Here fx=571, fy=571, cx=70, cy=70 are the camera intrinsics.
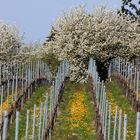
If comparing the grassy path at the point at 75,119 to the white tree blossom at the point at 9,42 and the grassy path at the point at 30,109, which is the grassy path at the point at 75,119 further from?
the white tree blossom at the point at 9,42

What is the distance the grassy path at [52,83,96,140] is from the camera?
32156 millimetres

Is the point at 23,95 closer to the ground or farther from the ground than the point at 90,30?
closer to the ground

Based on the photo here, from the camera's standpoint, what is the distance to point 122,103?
41750 millimetres

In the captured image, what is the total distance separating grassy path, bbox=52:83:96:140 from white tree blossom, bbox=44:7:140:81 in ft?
86.0

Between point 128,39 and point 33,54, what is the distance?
25687mm

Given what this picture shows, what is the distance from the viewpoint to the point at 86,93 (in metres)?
49.0

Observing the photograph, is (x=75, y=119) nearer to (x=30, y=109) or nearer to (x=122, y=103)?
(x=30, y=109)

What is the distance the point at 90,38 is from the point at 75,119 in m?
39.5

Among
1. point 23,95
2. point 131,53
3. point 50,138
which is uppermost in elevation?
point 131,53

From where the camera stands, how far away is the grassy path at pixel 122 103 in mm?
32922

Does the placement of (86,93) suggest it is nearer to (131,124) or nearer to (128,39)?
(131,124)

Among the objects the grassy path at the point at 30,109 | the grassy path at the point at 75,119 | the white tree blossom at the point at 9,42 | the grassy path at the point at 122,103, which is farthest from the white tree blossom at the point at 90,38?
the grassy path at the point at 75,119

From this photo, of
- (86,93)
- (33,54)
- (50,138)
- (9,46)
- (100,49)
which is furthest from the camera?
(33,54)

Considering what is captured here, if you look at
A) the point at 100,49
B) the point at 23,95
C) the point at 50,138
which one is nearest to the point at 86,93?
the point at 23,95
